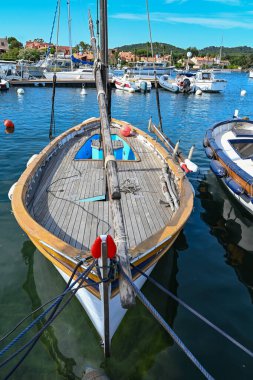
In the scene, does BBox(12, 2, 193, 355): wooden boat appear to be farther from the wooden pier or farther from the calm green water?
the wooden pier

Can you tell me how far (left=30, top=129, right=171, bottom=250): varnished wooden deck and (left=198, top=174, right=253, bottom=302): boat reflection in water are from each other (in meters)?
3.01

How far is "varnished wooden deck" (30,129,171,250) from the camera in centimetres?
670

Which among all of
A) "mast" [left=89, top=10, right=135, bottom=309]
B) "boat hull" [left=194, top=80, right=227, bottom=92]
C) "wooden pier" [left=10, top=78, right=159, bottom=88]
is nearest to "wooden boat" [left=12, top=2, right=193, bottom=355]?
"mast" [left=89, top=10, right=135, bottom=309]

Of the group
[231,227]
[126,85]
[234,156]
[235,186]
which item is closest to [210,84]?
[126,85]

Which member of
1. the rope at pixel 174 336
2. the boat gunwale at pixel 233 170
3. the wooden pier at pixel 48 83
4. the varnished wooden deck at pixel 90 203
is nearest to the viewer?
the rope at pixel 174 336

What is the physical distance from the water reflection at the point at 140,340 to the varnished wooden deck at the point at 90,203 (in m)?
1.81

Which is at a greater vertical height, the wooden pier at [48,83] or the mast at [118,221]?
the wooden pier at [48,83]

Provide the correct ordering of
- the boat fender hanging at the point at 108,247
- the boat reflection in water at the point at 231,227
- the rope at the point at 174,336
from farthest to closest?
the boat reflection in water at the point at 231,227 → the boat fender hanging at the point at 108,247 → the rope at the point at 174,336

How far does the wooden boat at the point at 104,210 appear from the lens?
15.5 feet

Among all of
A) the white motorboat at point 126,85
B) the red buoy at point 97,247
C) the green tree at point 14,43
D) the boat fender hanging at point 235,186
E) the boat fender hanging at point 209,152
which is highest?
the green tree at point 14,43

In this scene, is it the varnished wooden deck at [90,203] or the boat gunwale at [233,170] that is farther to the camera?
the boat gunwale at [233,170]

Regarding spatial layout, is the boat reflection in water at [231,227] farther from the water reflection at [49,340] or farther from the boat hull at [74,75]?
the boat hull at [74,75]

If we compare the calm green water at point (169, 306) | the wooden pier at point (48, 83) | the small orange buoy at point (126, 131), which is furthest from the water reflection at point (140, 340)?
the wooden pier at point (48, 83)

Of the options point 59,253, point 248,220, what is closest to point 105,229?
point 59,253
